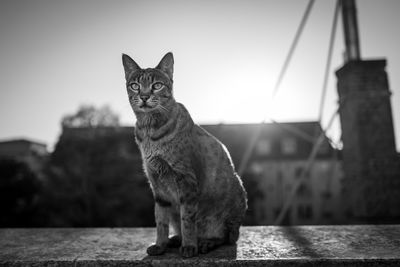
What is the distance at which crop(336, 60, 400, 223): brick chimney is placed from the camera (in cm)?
414

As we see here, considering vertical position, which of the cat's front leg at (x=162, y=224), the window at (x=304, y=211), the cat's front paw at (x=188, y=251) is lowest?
the window at (x=304, y=211)

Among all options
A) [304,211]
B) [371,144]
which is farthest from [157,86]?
[304,211]

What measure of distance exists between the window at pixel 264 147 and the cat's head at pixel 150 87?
27.6 meters

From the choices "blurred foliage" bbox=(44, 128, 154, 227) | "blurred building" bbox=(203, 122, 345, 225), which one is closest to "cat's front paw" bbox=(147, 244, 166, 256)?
"blurred foliage" bbox=(44, 128, 154, 227)

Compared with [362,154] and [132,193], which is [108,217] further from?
[362,154]

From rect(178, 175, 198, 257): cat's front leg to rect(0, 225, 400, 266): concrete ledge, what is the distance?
14 cm

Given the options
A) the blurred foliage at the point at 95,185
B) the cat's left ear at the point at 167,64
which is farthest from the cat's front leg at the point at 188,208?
the blurred foliage at the point at 95,185

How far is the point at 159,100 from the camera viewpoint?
2.28 m

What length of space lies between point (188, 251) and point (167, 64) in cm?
159

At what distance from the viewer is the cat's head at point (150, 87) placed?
2.25 meters

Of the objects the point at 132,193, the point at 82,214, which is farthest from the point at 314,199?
the point at 82,214

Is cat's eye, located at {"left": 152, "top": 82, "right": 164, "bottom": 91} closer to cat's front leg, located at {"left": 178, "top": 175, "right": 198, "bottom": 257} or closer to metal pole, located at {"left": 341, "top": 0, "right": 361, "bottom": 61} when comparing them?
cat's front leg, located at {"left": 178, "top": 175, "right": 198, "bottom": 257}

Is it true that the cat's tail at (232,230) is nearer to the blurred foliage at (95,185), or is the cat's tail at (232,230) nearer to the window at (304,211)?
the blurred foliage at (95,185)

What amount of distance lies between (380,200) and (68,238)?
427 centimetres
